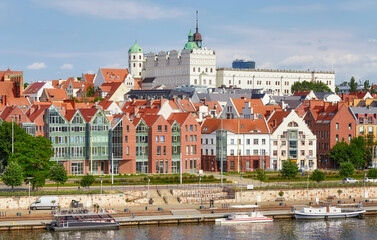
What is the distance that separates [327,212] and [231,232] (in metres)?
13.9

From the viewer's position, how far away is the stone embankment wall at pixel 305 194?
93.6 meters

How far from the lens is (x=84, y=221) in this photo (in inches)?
3137

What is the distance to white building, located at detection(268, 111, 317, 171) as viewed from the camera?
408 feet

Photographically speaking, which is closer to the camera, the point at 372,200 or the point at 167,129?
the point at 372,200

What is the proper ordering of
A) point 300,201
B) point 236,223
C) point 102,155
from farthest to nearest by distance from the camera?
point 102,155
point 300,201
point 236,223

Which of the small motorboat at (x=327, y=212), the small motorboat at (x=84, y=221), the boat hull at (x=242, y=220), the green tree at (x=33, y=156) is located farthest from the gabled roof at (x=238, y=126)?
the small motorboat at (x=84, y=221)

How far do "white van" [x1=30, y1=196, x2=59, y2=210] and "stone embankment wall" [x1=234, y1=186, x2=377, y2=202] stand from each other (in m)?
20.8

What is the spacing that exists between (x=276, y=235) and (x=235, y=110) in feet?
203

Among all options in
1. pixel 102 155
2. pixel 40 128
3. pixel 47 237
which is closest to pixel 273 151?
pixel 102 155

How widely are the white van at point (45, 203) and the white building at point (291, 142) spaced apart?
1845 inches

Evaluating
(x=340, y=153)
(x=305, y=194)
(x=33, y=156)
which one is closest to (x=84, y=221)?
(x=33, y=156)

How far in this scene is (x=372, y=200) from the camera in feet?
315

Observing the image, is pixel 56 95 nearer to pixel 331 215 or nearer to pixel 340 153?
pixel 340 153

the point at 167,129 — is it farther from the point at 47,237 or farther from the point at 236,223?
the point at 47,237
